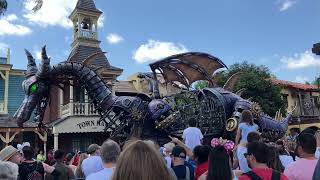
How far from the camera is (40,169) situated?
498 centimetres

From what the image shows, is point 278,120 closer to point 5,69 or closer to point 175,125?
point 175,125

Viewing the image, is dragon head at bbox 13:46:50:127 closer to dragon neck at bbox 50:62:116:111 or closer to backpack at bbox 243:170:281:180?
dragon neck at bbox 50:62:116:111

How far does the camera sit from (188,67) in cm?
1228

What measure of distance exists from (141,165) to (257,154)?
66.6 inches

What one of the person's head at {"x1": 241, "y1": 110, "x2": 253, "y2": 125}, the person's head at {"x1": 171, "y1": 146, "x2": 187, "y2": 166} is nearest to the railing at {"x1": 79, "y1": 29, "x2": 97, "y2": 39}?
the person's head at {"x1": 241, "y1": 110, "x2": 253, "y2": 125}

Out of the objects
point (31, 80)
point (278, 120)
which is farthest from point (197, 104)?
point (31, 80)

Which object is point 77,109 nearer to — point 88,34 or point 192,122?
point 88,34

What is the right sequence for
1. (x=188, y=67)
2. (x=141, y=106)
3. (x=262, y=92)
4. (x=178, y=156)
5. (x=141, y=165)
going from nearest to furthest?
(x=141, y=165) → (x=178, y=156) → (x=141, y=106) → (x=188, y=67) → (x=262, y=92)

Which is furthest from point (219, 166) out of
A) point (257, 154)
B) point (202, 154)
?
point (202, 154)

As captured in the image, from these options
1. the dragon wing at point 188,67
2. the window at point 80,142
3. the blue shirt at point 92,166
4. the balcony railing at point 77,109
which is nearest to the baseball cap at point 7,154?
the blue shirt at point 92,166

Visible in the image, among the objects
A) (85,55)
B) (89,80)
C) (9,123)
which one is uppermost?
(85,55)

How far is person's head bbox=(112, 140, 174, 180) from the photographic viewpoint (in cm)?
214

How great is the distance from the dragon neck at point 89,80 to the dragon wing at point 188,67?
170 centimetres

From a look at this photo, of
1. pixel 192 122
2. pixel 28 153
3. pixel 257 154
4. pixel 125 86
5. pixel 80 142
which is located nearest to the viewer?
pixel 257 154
